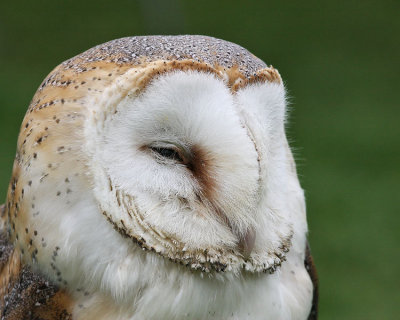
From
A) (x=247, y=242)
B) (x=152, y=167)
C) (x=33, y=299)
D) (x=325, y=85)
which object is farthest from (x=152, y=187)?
(x=325, y=85)

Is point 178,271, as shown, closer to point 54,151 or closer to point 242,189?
point 242,189

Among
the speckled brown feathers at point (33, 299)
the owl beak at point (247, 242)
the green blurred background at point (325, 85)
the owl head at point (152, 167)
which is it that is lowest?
the green blurred background at point (325, 85)

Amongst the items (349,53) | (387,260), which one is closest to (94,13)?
(349,53)

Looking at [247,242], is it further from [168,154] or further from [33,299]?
[33,299]

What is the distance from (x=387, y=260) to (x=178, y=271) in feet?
8.73

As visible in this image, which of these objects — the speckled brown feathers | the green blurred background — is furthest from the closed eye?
the green blurred background

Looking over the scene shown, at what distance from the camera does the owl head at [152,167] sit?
1.38 meters

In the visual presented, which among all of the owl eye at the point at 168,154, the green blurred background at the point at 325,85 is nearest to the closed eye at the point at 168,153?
the owl eye at the point at 168,154

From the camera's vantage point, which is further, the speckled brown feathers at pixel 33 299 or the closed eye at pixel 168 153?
the speckled brown feathers at pixel 33 299

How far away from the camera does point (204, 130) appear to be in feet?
4.55

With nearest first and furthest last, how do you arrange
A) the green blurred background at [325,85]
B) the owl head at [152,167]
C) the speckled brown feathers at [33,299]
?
1. the owl head at [152,167]
2. the speckled brown feathers at [33,299]
3. the green blurred background at [325,85]

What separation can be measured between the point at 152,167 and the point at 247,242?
9.3 inches

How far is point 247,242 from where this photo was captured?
4.75 ft

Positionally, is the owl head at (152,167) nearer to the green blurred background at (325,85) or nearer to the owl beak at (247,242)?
the owl beak at (247,242)
